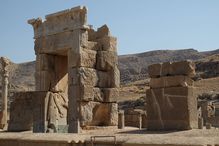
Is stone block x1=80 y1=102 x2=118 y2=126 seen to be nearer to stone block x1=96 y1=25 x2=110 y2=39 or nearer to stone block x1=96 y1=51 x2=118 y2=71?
stone block x1=96 y1=51 x2=118 y2=71

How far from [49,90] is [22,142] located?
6.56 meters

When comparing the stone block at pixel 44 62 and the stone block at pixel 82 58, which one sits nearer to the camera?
the stone block at pixel 82 58

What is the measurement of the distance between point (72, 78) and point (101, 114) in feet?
5.28

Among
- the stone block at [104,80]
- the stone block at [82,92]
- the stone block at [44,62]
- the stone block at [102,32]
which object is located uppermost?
the stone block at [102,32]

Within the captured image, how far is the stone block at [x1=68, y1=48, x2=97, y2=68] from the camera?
1141cm

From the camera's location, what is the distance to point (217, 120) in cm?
2052

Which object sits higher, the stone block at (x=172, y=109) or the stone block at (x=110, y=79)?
the stone block at (x=110, y=79)

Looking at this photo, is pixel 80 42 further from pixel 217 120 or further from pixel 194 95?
pixel 217 120

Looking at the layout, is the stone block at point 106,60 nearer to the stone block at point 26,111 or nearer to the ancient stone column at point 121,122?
the ancient stone column at point 121,122

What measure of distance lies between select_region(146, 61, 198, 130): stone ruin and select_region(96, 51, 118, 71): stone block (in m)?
4.41

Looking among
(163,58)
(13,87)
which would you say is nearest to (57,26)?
(13,87)

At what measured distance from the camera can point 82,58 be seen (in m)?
11.5

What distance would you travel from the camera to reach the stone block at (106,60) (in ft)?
39.6

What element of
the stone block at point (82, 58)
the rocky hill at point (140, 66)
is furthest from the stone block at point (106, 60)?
the rocky hill at point (140, 66)
